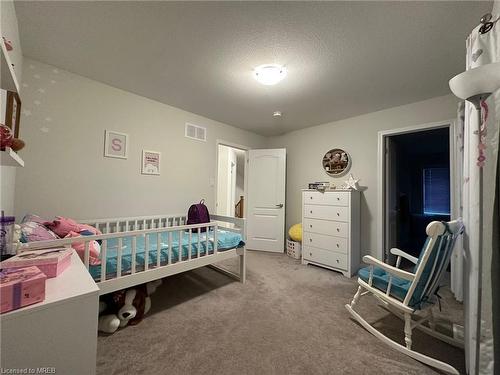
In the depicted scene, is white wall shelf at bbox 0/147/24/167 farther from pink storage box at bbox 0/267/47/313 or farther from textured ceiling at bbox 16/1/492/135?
textured ceiling at bbox 16/1/492/135

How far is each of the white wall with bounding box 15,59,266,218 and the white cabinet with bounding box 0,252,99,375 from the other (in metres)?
1.76

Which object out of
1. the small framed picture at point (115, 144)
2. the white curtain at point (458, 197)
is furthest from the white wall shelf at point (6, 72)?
the white curtain at point (458, 197)

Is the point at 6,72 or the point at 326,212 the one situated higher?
the point at 6,72

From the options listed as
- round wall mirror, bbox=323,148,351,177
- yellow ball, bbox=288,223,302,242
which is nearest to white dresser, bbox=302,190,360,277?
yellow ball, bbox=288,223,302,242

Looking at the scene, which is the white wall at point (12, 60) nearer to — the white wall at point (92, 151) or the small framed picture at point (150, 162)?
the white wall at point (92, 151)

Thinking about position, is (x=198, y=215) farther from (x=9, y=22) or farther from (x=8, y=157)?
(x=9, y=22)

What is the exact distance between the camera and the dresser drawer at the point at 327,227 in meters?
2.78

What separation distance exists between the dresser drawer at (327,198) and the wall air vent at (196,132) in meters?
1.88

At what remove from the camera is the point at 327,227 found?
2.94 meters

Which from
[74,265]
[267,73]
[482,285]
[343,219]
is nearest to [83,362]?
[74,265]

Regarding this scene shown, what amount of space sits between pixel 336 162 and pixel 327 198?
77cm

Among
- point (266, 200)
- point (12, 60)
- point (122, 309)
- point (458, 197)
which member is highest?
point (12, 60)

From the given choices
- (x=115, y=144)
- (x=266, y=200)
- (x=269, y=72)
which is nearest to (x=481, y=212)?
(x=269, y=72)

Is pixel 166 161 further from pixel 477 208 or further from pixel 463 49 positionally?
pixel 463 49
